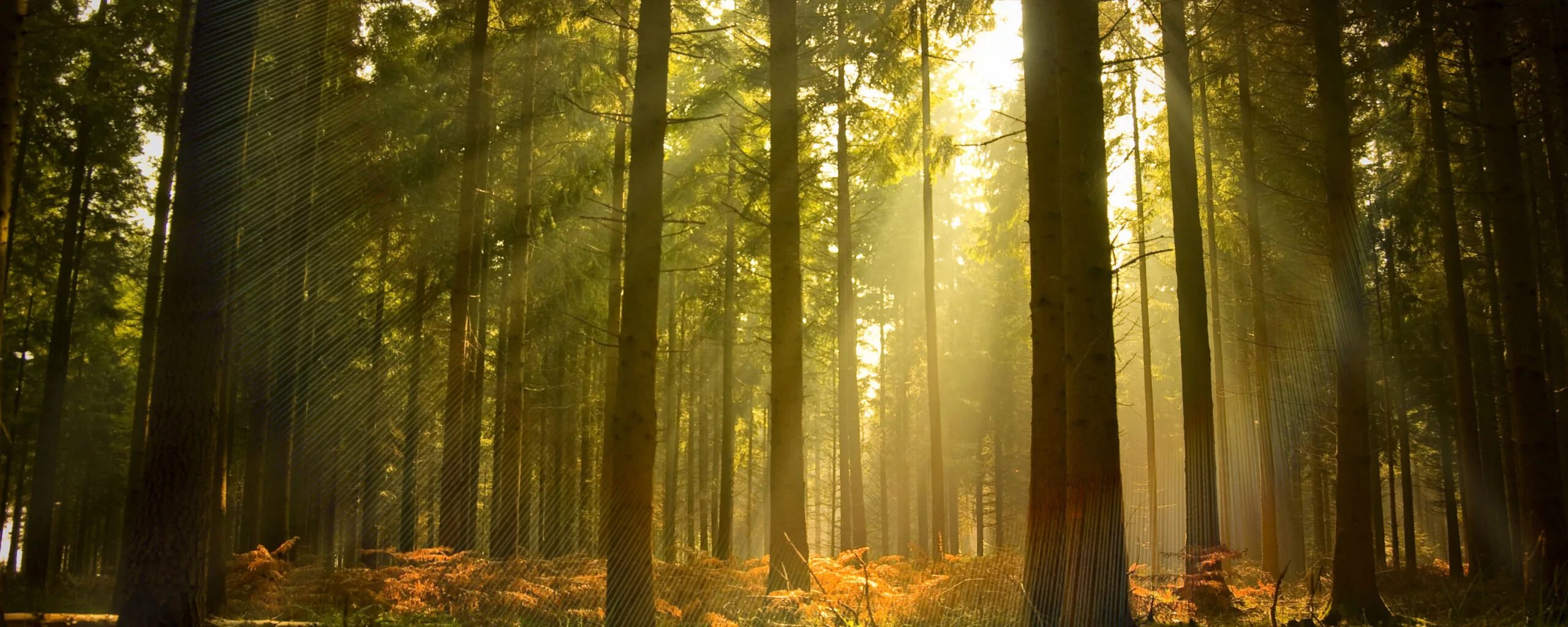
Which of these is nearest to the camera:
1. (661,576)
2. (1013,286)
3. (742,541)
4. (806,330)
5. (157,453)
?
(157,453)

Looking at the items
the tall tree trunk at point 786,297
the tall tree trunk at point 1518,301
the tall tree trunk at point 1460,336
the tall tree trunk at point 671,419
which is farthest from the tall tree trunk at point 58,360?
the tall tree trunk at point 1460,336

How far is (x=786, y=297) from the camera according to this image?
11000 millimetres

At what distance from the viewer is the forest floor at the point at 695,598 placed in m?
9.80

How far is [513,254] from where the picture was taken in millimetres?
16047

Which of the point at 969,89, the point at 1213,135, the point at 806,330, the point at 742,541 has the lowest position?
the point at 742,541

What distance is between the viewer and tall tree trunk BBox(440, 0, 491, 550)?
1372cm

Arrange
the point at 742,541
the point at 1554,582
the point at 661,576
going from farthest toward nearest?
the point at 742,541, the point at 661,576, the point at 1554,582

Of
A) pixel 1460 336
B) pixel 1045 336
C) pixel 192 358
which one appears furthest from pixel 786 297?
pixel 1460 336

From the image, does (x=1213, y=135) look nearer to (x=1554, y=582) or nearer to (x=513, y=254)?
(x=1554, y=582)

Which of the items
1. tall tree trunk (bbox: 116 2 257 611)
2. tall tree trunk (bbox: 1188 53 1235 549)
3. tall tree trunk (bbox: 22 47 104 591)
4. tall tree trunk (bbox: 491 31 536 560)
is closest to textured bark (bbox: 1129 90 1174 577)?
tall tree trunk (bbox: 1188 53 1235 549)

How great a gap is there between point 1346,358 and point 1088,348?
4.74m

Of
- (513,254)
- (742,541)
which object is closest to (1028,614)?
(513,254)

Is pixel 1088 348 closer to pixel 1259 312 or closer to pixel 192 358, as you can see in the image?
pixel 192 358

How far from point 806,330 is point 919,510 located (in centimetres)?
962
